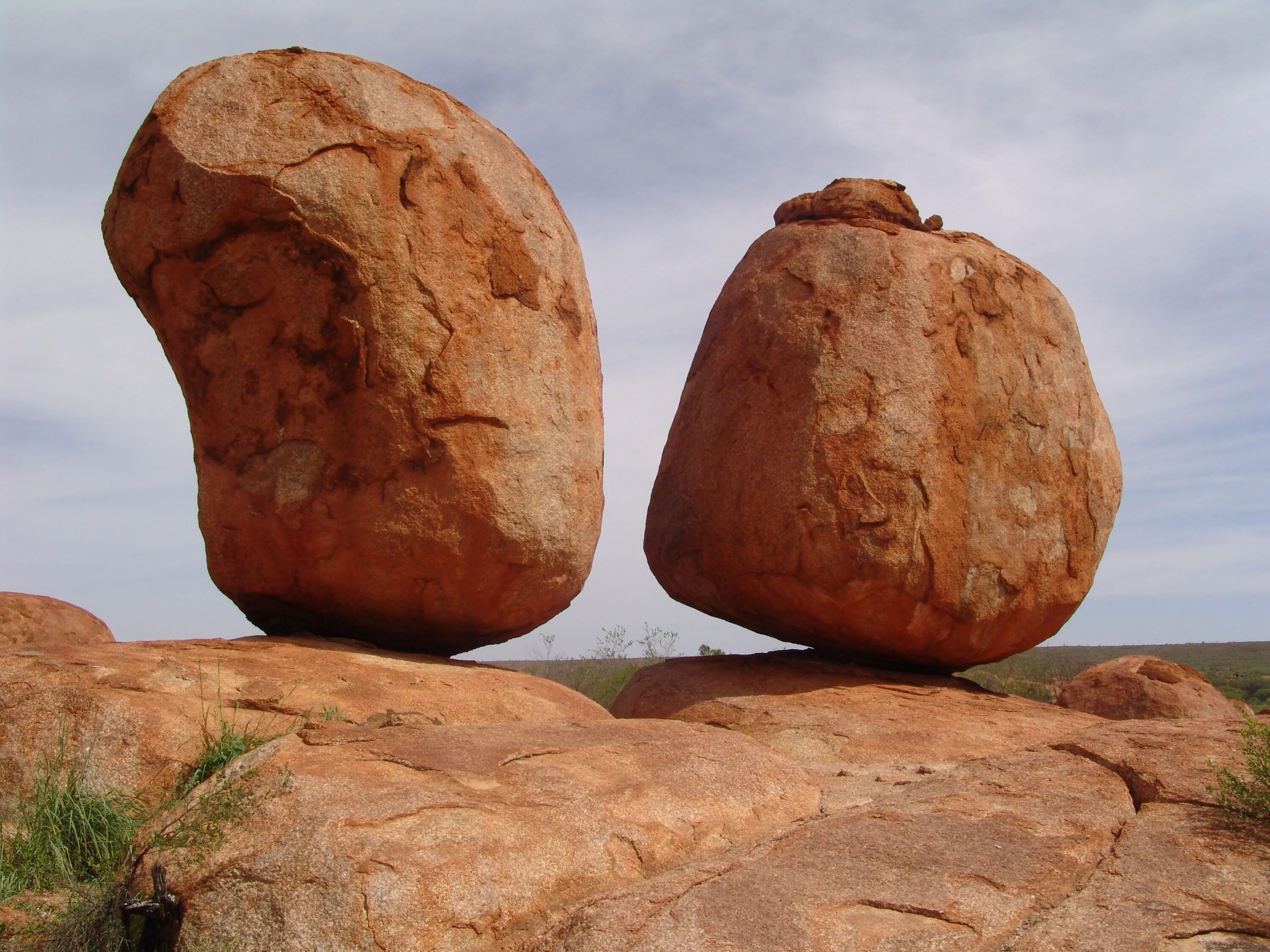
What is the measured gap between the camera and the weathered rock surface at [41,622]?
23.9ft

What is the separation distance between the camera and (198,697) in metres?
3.69

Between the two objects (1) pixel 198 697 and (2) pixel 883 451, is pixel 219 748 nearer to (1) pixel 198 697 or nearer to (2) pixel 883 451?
(1) pixel 198 697

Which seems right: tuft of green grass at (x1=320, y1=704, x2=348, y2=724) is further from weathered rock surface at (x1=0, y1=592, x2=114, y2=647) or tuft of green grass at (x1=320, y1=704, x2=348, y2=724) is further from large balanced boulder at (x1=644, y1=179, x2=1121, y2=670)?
weathered rock surface at (x1=0, y1=592, x2=114, y2=647)

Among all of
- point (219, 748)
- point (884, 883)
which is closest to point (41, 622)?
point (219, 748)

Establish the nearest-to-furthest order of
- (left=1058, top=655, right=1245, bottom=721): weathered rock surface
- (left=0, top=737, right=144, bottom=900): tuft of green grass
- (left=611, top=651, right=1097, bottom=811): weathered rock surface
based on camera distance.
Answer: (left=0, top=737, right=144, bottom=900): tuft of green grass < (left=611, top=651, right=1097, bottom=811): weathered rock surface < (left=1058, top=655, right=1245, bottom=721): weathered rock surface

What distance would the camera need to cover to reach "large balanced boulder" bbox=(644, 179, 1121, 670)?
5895 millimetres

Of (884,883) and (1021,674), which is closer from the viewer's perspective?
(884,883)

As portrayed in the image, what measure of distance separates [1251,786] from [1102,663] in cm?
439

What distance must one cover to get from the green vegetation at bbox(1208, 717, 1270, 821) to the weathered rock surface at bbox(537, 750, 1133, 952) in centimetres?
28

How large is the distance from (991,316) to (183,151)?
13.6 ft

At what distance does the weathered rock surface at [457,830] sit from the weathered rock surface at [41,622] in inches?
185

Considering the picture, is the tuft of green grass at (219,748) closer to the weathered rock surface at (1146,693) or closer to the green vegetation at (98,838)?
the green vegetation at (98,838)

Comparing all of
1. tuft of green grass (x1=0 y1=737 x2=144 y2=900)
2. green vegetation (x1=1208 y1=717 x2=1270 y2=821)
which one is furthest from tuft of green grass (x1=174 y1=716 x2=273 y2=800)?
green vegetation (x1=1208 y1=717 x2=1270 y2=821)

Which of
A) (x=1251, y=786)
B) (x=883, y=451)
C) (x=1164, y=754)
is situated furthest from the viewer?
(x=883, y=451)
